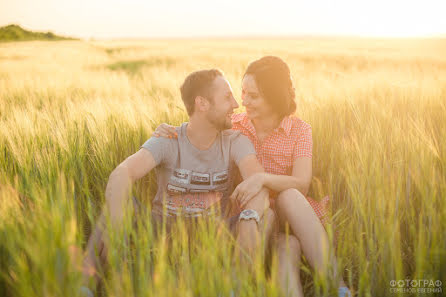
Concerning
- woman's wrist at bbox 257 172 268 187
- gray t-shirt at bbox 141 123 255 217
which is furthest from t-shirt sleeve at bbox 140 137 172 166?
woman's wrist at bbox 257 172 268 187

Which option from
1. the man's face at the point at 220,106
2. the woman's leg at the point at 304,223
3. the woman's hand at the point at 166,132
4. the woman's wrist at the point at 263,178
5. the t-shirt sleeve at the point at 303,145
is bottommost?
the woman's leg at the point at 304,223

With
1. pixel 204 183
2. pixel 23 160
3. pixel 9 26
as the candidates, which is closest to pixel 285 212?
pixel 204 183

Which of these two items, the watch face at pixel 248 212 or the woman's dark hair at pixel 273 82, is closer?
the watch face at pixel 248 212

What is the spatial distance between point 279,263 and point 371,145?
85 cm

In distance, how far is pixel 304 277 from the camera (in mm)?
1552

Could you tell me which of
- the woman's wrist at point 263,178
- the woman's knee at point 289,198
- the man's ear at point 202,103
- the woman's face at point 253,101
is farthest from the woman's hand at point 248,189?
the woman's face at point 253,101

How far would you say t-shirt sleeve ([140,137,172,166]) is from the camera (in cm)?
177

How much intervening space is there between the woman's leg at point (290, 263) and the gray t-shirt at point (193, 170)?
0.43 m

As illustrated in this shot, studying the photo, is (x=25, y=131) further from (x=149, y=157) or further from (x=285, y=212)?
(x=285, y=212)

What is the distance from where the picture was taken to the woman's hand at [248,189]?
63.2 inches

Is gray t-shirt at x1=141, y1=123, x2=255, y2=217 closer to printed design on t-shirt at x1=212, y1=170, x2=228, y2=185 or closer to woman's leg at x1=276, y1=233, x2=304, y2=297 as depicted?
printed design on t-shirt at x1=212, y1=170, x2=228, y2=185

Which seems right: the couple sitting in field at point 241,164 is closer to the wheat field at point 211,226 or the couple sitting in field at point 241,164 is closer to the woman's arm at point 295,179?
the woman's arm at point 295,179

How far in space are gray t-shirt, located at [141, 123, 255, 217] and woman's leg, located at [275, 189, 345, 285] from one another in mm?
352

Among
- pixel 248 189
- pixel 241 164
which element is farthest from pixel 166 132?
pixel 248 189
